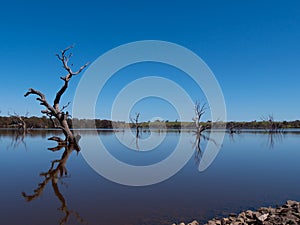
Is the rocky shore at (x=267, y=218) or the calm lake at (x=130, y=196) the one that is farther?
the calm lake at (x=130, y=196)

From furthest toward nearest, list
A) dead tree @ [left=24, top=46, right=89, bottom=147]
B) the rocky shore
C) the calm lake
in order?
dead tree @ [left=24, top=46, right=89, bottom=147]
the calm lake
the rocky shore

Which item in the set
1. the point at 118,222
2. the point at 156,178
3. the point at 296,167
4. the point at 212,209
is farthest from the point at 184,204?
the point at 296,167

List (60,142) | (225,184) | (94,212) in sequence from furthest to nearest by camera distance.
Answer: (60,142)
(225,184)
(94,212)

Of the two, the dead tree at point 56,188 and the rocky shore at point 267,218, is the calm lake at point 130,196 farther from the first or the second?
the rocky shore at point 267,218

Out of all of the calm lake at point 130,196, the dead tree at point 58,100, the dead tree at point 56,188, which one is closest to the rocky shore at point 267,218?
the calm lake at point 130,196

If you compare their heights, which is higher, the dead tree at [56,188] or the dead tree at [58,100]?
the dead tree at [58,100]

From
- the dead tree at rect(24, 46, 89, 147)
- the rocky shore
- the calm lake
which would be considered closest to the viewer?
the rocky shore

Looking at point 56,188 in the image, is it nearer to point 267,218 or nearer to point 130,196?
point 130,196

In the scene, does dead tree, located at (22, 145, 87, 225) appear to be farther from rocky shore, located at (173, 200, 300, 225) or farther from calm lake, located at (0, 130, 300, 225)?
rocky shore, located at (173, 200, 300, 225)

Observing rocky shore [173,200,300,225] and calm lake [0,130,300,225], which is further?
calm lake [0,130,300,225]

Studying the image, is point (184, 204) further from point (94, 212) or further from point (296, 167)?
point (296, 167)

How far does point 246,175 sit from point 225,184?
1833 millimetres

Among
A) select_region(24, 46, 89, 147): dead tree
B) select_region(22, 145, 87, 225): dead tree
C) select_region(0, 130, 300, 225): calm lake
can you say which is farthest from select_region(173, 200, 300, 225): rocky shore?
select_region(24, 46, 89, 147): dead tree

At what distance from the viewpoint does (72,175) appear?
8031 mm
